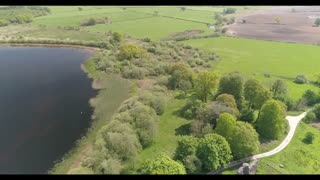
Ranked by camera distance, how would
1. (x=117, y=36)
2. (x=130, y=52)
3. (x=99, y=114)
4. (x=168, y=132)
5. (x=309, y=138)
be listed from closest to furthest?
(x=309, y=138) → (x=168, y=132) → (x=99, y=114) → (x=130, y=52) → (x=117, y=36)

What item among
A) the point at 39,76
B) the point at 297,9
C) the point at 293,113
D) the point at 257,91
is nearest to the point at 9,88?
the point at 39,76

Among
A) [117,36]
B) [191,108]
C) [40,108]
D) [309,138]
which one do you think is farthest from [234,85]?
[117,36]

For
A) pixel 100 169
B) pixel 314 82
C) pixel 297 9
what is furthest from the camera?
pixel 297 9

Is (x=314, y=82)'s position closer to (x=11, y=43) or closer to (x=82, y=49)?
(x=82, y=49)

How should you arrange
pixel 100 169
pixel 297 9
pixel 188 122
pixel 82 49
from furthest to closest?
pixel 297 9 → pixel 82 49 → pixel 188 122 → pixel 100 169

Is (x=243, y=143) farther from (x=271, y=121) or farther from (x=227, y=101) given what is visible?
(x=227, y=101)

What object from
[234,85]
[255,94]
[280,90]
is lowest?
[280,90]

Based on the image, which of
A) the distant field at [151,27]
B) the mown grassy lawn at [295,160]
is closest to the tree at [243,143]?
the mown grassy lawn at [295,160]
